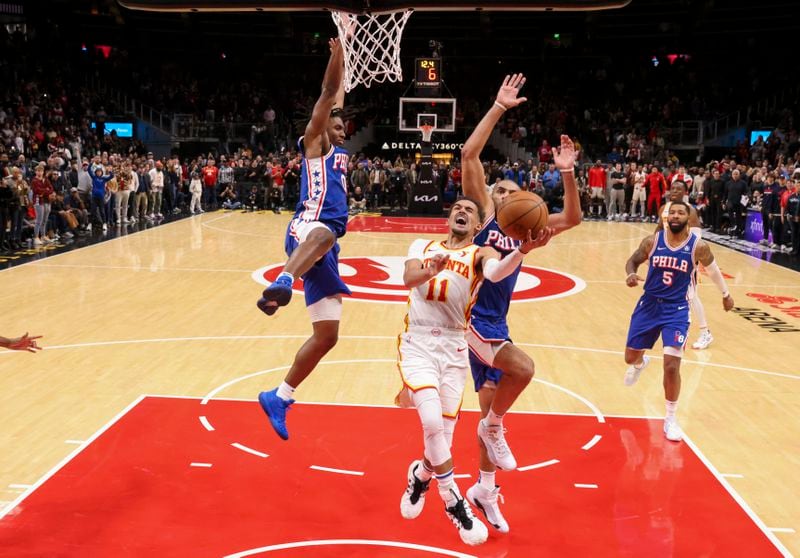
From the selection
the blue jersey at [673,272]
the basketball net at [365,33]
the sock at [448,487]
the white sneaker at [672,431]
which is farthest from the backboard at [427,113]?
the sock at [448,487]

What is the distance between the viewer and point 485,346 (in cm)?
484

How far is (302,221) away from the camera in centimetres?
529

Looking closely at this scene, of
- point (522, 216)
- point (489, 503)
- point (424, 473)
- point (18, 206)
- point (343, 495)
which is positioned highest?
point (522, 216)

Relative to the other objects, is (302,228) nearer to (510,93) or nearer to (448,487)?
(510,93)

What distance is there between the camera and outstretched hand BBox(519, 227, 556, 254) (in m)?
4.05

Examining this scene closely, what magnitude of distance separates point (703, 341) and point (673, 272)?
2.75 m

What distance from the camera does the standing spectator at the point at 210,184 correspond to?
2428 centimetres

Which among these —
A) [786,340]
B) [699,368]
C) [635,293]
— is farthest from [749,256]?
[699,368]

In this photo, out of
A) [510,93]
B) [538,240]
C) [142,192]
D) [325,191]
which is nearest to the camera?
[538,240]

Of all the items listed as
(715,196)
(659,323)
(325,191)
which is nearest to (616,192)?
(715,196)

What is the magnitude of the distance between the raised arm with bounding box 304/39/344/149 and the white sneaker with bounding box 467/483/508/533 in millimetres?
2499

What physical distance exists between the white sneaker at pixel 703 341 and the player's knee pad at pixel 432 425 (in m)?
5.44

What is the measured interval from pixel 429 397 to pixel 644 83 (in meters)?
32.2

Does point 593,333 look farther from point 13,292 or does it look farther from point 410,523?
point 13,292
